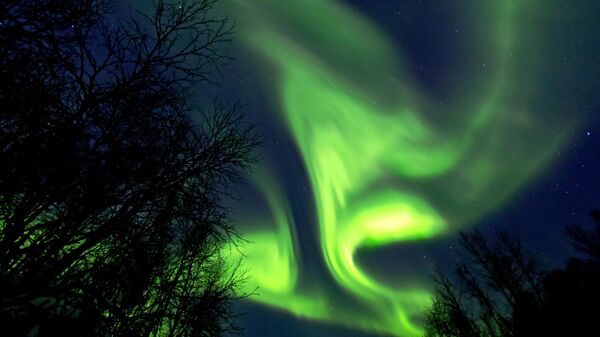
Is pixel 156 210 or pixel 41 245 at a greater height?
pixel 156 210

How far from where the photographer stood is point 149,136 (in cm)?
502

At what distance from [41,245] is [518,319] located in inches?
934

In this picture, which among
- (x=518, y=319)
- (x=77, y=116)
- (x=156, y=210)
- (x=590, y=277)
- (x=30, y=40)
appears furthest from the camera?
(x=518, y=319)

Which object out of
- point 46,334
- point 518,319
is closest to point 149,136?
point 46,334

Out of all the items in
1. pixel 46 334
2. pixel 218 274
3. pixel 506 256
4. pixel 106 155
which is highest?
pixel 506 256

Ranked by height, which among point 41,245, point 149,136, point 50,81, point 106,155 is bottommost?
point 41,245

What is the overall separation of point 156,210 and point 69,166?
1460 millimetres

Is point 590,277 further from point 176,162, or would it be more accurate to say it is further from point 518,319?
point 176,162

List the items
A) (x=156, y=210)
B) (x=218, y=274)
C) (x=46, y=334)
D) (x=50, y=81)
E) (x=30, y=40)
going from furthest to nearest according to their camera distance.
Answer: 1. (x=218, y=274)
2. (x=156, y=210)
3. (x=50, y=81)
4. (x=30, y=40)
5. (x=46, y=334)

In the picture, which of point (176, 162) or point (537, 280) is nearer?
point (176, 162)

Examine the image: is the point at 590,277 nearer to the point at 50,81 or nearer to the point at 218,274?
the point at 218,274

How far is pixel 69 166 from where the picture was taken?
13.0ft

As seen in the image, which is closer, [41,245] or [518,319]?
[41,245]

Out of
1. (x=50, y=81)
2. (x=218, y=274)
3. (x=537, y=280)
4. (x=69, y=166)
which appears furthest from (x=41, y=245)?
(x=537, y=280)
